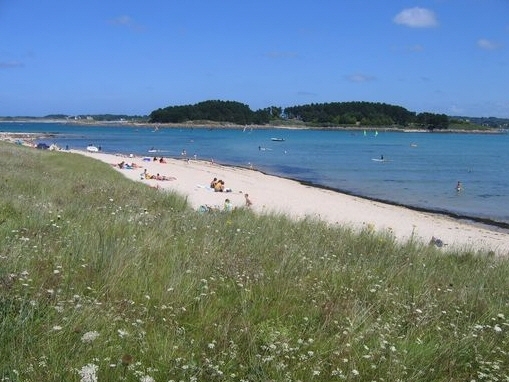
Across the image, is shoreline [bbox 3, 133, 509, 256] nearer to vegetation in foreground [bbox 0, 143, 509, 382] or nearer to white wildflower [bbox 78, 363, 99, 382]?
vegetation in foreground [bbox 0, 143, 509, 382]

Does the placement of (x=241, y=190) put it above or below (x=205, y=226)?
below

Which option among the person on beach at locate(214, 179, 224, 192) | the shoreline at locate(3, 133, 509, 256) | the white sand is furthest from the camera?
the person on beach at locate(214, 179, 224, 192)

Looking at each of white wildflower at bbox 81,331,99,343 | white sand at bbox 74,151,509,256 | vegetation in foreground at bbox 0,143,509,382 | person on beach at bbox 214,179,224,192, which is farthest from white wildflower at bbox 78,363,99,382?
person on beach at bbox 214,179,224,192

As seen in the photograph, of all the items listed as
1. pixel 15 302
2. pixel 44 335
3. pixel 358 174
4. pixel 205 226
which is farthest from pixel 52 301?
pixel 358 174

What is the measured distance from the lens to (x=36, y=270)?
4.38 metres

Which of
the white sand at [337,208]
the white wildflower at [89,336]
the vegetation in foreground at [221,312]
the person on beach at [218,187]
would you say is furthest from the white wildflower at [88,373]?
the person on beach at [218,187]

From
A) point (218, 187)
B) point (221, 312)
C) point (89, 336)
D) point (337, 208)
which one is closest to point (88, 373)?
point (89, 336)

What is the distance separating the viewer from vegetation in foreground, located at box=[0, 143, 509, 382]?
3193mm

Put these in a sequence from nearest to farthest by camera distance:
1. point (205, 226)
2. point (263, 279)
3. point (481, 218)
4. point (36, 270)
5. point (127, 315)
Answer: point (127, 315), point (36, 270), point (263, 279), point (205, 226), point (481, 218)

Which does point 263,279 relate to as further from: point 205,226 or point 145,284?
point 205,226

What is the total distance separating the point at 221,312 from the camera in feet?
13.6

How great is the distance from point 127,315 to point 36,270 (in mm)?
1040

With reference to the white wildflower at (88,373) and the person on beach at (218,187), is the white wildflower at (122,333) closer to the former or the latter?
the white wildflower at (88,373)

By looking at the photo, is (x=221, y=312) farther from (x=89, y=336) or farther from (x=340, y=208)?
(x=340, y=208)
